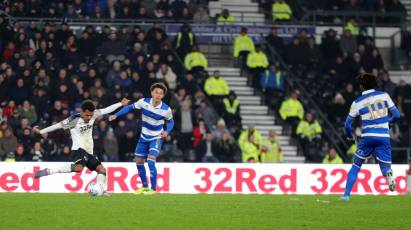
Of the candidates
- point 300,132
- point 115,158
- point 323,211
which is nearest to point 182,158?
point 115,158

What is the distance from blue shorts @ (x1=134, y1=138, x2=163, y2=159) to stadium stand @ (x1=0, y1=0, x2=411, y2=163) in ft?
21.8

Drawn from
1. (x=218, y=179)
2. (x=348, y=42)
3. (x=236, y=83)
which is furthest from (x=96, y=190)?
(x=348, y=42)

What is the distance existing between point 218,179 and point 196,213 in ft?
35.8

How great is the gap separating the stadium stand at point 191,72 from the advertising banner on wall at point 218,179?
1363mm

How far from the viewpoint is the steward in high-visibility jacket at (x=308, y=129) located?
31.6 m

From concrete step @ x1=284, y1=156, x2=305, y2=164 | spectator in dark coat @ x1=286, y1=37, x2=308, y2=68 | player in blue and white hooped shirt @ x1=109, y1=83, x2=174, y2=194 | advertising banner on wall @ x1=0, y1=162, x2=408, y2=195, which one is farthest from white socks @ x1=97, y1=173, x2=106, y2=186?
spectator in dark coat @ x1=286, y1=37, x2=308, y2=68

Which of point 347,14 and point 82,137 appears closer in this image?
point 82,137

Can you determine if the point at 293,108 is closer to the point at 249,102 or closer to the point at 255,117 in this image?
the point at 255,117

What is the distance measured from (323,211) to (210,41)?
62.1ft

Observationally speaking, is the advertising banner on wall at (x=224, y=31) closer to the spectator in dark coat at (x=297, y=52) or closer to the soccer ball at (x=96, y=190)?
the spectator in dark coat at (x=297, y=52)

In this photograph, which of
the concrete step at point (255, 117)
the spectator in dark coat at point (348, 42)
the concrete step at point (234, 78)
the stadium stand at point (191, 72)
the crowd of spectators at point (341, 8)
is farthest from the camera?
the crowd of spectators at point (341, 8)

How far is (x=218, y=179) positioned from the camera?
2733 centimetres

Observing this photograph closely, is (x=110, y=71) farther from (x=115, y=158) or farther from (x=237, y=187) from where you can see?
(x=237, y=187)

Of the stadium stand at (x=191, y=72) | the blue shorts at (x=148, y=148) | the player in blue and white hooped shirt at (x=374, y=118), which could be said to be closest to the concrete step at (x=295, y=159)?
the stadium stand at (x=191, y=72)
